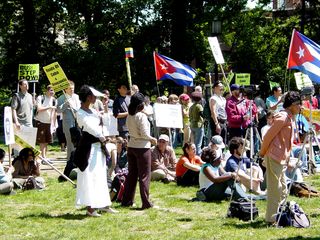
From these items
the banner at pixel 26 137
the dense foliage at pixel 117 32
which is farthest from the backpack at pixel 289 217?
the dense foliage at pixel 117 32

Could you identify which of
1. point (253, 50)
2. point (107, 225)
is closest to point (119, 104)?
point (107, 225)

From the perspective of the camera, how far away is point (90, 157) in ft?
32.3

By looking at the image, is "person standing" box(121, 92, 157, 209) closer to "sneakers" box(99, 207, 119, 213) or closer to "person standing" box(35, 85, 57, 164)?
"sneakers" box(99, 207, 119, 213)

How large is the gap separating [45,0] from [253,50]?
44.7 feet

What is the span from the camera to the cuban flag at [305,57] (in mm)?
10961

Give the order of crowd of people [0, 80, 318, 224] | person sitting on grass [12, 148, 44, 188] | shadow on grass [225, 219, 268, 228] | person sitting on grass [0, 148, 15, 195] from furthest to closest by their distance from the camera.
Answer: person sitting on grass [12, 148, 44, 188] → person sitting on grass [0, 148, 15, 195] → shadow on grass [225, 219, 268, 228] → crowd of people [0, 80, 318, 224]

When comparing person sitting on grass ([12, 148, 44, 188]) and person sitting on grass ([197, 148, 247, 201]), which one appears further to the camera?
person sitting on grass ([12, 148, 44, 188])

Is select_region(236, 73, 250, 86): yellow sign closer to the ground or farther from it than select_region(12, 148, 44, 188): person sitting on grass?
farther from it

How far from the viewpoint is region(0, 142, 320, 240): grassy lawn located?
8.61 m

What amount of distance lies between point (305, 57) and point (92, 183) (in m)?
4.09

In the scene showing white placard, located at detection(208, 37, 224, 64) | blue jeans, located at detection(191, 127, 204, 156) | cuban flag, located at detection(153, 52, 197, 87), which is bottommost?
blue jeans, located at detection(191, 127, 204, 156)

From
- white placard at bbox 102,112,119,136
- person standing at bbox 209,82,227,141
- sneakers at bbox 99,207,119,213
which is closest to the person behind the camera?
sneakers at bbox 99,207,119,213

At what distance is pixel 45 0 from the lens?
34062 mm

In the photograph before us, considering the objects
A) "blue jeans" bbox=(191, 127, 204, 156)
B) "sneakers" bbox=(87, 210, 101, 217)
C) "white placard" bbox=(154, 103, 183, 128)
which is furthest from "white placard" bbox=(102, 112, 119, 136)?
"sneakers" bbox=(87, 210, 101, 217)
